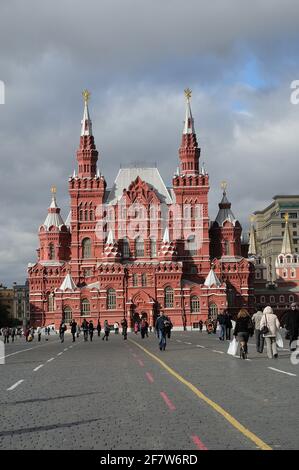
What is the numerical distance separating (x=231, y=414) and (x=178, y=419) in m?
1.02

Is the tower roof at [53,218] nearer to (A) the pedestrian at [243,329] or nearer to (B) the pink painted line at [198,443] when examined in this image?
(A) the pedestrian at [243,329]

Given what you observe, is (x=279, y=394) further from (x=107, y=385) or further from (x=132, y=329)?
(x=132, y=329)

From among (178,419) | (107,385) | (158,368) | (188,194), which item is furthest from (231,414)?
(188,194)

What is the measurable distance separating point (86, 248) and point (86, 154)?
13.9 m

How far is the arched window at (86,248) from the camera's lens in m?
101

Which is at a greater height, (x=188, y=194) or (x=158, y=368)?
(x=188, y=194)

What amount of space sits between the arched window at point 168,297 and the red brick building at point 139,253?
137mm

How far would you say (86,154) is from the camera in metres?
103

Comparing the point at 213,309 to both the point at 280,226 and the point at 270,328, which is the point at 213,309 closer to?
the point at 270,328

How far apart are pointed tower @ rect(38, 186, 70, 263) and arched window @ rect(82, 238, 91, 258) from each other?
4.60 meters

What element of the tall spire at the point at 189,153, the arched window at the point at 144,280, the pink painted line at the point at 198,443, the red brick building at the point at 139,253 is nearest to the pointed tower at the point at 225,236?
the red brick building at the point at 139,253

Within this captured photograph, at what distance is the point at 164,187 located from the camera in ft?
347

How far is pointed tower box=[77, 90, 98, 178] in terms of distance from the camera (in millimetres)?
102688

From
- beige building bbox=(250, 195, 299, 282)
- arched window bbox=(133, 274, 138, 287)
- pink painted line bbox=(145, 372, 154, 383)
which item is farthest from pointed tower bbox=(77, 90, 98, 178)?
beige building bbox=(250, 195, 299, 282)
